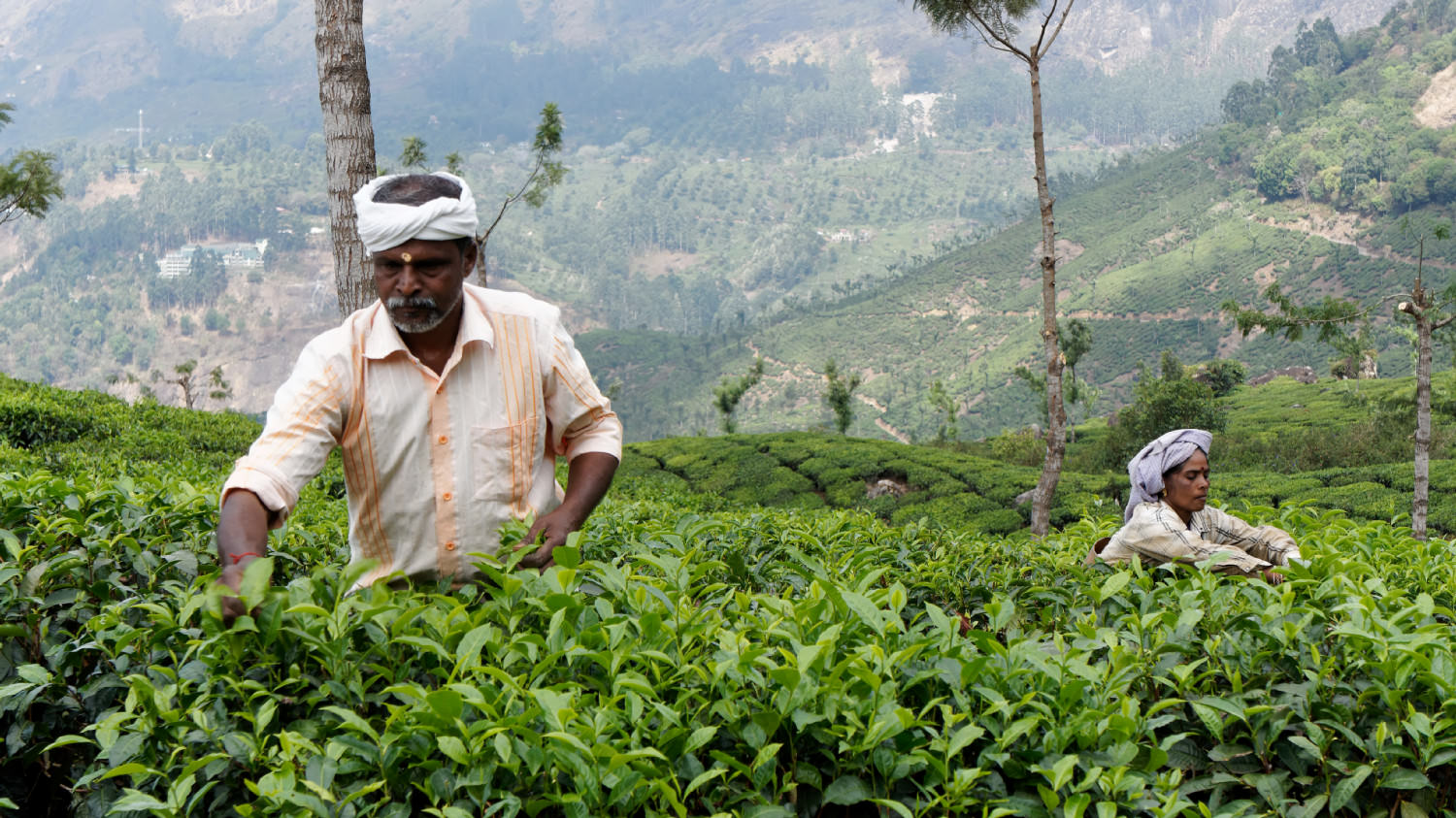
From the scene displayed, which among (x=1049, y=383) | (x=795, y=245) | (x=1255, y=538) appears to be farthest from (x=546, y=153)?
(x=795, y=245)

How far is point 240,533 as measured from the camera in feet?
5.78

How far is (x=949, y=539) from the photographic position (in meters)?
3.63

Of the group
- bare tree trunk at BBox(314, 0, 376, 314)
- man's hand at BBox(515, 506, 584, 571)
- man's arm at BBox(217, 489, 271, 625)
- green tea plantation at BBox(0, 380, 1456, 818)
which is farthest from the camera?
bare tree trunk at BBox(314, 0, 376, 314)

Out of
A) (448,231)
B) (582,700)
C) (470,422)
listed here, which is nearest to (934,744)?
(582,700)

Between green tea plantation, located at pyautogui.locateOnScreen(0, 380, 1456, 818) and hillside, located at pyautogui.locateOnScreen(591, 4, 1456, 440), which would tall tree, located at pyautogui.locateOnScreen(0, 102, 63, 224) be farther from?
hillside, located at pyautogui.locateOnScreen(591, 4, 1456, 440)

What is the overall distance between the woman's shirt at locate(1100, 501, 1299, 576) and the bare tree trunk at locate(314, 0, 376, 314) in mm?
4187

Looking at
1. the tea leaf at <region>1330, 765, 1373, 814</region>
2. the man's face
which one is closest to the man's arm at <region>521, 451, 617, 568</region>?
the man's face

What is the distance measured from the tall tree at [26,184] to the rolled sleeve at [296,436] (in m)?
17.0

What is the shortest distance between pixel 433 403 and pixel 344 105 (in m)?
4.05

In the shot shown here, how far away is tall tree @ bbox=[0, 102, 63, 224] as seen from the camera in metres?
16.1

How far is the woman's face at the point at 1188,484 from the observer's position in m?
3.40

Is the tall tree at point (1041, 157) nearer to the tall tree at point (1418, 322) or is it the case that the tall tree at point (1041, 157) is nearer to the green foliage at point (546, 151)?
the tall tree at point (1418, 322)

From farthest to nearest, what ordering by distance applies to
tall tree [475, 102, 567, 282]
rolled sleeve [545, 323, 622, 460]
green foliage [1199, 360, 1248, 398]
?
1. green foliage [1199, 360, 1248, 398]
2. tall tree [475, 102, 567, 282]
3. rolled sleeve [545, 323, 622, 460]

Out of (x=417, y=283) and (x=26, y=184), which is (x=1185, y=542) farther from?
(x=26, y=184)
